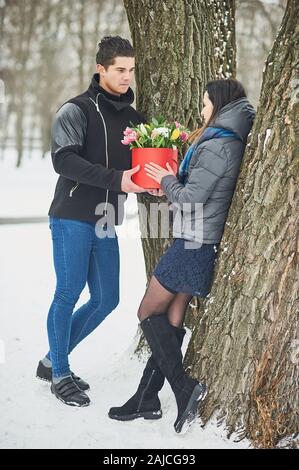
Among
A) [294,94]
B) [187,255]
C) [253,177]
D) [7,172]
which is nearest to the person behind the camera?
[294,94]

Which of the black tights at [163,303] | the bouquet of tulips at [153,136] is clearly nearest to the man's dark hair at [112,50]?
the bouquet of tulips at [153,136]

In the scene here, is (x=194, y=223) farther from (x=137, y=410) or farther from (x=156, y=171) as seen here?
(x=137, y=410)

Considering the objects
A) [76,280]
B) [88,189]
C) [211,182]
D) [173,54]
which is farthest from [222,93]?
[76,280]

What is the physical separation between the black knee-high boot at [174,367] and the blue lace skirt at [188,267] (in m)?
0.25

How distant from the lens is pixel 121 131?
12.6 feet

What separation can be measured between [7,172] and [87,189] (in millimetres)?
22522

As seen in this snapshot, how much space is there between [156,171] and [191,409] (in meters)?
1.31

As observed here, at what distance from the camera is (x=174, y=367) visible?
3346mm

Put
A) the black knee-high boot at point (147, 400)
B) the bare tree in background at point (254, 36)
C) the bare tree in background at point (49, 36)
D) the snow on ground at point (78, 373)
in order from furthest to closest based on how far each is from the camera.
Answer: the bare tree in background at point (49, 36) < the bare tree in background at point (254, 36) < the black knee-high boot at point (147, 400) < the snow on ground at point (78, 373)

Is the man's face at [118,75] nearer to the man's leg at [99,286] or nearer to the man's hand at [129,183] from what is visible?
the man's hand at [129,183]

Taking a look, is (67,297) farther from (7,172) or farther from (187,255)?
(7,172)

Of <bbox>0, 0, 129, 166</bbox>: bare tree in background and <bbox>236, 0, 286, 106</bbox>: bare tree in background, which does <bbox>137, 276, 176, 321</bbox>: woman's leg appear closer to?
<bbox>236, 0, 286, 106</bbox>: bare tree in background

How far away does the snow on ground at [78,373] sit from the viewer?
3.31 m

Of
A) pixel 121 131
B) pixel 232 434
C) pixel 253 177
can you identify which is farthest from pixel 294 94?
pixel 232 434
